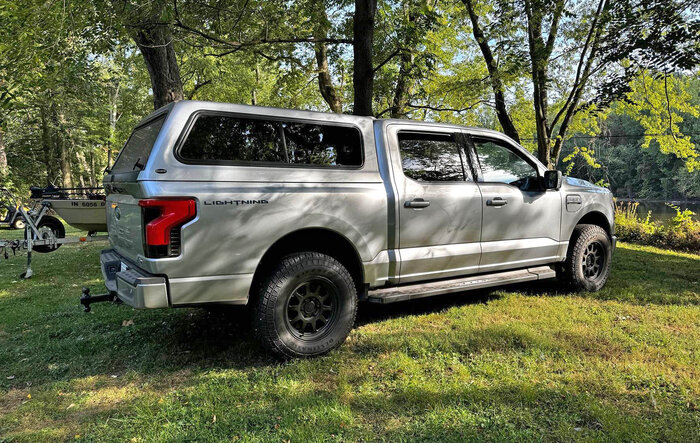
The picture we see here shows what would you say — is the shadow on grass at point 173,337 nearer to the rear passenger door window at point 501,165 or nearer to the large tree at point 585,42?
the rear passenger door window at point 501,165

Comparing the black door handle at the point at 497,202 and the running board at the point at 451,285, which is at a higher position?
the black door handle at the point at 497,202

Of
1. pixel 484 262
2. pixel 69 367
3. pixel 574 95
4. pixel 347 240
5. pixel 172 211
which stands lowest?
pixel 69 367

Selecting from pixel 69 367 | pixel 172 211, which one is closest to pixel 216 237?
pixel 172 211

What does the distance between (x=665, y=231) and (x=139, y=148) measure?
13106mm

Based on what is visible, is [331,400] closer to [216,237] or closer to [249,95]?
[216,237]

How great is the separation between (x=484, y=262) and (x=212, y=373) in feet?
9.17

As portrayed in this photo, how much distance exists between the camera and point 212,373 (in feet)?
10.7

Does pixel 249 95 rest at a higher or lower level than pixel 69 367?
higher

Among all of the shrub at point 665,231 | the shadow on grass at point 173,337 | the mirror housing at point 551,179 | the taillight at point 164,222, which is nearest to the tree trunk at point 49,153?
the shadow on grass at point 173,337

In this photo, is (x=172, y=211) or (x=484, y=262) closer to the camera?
(x=172, y=211)

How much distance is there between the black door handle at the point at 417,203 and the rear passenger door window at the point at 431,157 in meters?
0.24

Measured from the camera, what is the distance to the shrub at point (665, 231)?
11.0 metres

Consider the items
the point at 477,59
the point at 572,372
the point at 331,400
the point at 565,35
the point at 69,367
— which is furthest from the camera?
the point at 477,59

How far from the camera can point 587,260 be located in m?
5.34
